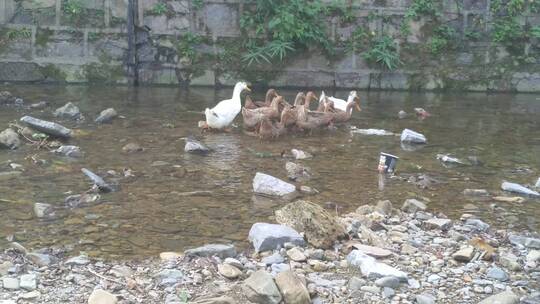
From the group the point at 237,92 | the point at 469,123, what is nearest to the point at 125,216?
the point at 237,92

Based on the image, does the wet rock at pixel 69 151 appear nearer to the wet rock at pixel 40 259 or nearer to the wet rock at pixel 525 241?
the wet rock at pixel 40 259

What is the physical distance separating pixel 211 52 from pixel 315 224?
1075 cm

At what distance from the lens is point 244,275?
4523 mm

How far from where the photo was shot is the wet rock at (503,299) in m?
4.10

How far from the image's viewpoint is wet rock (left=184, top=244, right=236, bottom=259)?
482 centimetres

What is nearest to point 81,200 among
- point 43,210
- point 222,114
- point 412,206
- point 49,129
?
point 43,210

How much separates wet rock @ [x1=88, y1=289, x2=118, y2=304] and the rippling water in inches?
37.8

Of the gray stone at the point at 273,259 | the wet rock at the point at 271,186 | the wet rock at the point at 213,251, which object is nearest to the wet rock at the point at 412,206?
the wet rock at the point at 271,186

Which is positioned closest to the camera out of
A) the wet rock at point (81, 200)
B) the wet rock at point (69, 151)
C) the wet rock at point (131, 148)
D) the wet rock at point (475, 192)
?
the wet rock at point (81, 200)

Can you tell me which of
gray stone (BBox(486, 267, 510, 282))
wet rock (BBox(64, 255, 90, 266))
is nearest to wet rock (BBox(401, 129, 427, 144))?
gray stone (BBox(486, 267, 510, 282))

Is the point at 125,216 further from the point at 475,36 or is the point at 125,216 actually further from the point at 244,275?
the point at 475,36

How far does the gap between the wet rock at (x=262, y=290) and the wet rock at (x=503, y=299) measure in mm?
1245

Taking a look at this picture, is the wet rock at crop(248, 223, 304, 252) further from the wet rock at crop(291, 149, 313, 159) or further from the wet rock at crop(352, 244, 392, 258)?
the wet rock at crop(291, 149, 313, 159)

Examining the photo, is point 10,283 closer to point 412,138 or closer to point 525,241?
point 525,241
